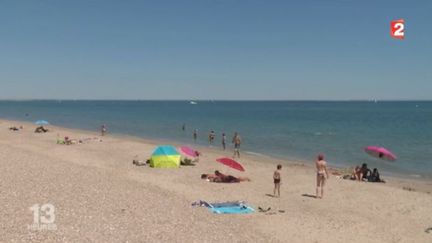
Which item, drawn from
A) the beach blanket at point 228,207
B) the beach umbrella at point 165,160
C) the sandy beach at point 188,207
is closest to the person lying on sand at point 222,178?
the sandy beach at point 188,207

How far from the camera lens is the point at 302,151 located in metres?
36.4

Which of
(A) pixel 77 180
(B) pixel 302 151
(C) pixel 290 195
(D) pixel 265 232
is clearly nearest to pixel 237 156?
(B) pixel 302 151

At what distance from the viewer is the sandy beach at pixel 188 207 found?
11.1m

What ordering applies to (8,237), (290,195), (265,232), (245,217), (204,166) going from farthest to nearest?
(204,166) → (290,195) → (245,217) → (265,232) → (8,237)

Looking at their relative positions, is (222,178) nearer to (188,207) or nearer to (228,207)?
(228,207)

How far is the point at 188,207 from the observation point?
1412 cm

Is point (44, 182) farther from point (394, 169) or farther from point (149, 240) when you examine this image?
point (394, 169)

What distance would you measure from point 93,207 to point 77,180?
4.28m

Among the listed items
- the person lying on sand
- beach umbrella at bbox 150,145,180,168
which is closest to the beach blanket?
the person lying on sand

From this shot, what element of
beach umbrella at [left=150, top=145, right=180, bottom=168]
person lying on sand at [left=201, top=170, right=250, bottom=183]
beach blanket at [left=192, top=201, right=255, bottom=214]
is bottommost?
beach blanket at [left=192, top=201, right=255, bottom=214]

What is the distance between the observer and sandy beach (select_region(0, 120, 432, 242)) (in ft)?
36.3

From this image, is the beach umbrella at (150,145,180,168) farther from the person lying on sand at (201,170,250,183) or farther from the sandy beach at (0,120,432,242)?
the person lying on sand at (201,170,250,183)

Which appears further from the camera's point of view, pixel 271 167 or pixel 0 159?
pixel 271 167

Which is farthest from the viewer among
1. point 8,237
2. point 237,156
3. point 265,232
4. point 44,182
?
point 237,156
